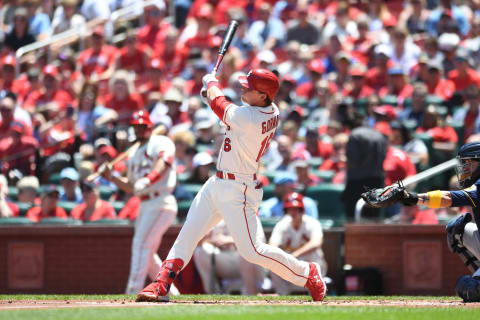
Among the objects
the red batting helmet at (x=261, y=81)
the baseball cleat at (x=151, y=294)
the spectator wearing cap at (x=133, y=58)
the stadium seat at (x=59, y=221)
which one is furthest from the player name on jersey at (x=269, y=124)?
the spectator wearing cap at (x=133, y=58)

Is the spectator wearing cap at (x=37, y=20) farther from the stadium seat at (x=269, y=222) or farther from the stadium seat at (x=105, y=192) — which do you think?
the stadium seat at (x=269, y=222)

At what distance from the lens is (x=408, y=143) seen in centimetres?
1367

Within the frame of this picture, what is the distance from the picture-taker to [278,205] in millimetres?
12820

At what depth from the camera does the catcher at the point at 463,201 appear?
7.94 m

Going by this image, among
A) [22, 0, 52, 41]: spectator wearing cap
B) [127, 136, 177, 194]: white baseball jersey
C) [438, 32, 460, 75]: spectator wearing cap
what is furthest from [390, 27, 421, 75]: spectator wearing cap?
[22, 0, 52, 41]: spectator wearing cap

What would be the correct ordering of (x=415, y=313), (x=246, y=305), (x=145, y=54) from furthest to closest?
(x=145, y=54), (x=246, y=305), (x=415, y=313)

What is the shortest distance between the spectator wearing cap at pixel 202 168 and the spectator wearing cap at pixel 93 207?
1163mm

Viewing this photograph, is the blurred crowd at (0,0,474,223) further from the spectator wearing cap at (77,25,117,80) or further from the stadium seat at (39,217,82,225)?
the stadium seat at (39,217,82,225)

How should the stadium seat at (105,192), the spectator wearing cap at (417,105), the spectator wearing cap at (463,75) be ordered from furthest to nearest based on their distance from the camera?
the spectator wearing cap at (463,75)
the stadium seat at (105,192)
the spectator wearing cap at (417,105)

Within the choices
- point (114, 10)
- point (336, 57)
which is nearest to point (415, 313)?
point (336, 57)

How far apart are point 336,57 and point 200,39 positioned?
8.83 ft

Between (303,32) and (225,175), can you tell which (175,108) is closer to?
(303,32)

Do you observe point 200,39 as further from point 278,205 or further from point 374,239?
point 374,239

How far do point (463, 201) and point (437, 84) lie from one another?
715cm
